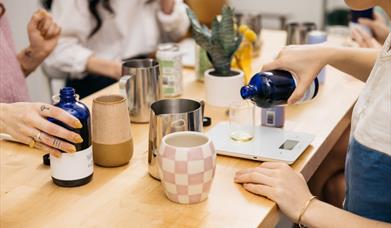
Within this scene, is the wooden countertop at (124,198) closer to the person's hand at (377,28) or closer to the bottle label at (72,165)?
the bottle label at (72,165)

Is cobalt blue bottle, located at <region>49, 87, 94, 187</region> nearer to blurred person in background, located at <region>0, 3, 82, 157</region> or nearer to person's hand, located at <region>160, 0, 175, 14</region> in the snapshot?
blurred person in background, located at <region>0, 3, 82, 157</region>

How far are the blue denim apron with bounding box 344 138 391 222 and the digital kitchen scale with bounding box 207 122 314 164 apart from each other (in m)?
0.18

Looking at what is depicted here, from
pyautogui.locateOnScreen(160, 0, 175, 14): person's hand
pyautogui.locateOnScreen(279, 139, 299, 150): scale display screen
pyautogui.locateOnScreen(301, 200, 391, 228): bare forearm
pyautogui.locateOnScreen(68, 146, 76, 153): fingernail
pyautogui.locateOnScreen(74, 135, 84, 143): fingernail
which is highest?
pyautogui.locateOnScreen(160, 0, 175, 14): person's hand

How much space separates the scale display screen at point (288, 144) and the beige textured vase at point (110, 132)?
35cm

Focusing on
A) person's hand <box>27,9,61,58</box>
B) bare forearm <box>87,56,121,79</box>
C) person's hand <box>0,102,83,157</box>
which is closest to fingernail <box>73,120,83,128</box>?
person's hand <box>0,102,83,157</box>

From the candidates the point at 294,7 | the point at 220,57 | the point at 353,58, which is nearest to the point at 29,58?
the point at 220,57

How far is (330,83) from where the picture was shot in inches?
68.4

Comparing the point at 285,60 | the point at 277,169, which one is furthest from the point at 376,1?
the point at 277,169

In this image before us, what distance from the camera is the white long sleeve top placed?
2.17m

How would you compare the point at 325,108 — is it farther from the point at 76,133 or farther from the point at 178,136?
the point at 76,133

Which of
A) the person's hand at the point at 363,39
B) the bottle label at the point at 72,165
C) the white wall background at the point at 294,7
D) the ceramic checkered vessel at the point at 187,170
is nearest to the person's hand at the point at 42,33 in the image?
the bottle label at the point at 72,165

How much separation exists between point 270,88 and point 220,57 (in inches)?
14.4

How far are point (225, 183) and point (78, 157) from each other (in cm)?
30

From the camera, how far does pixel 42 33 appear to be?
1757mm
